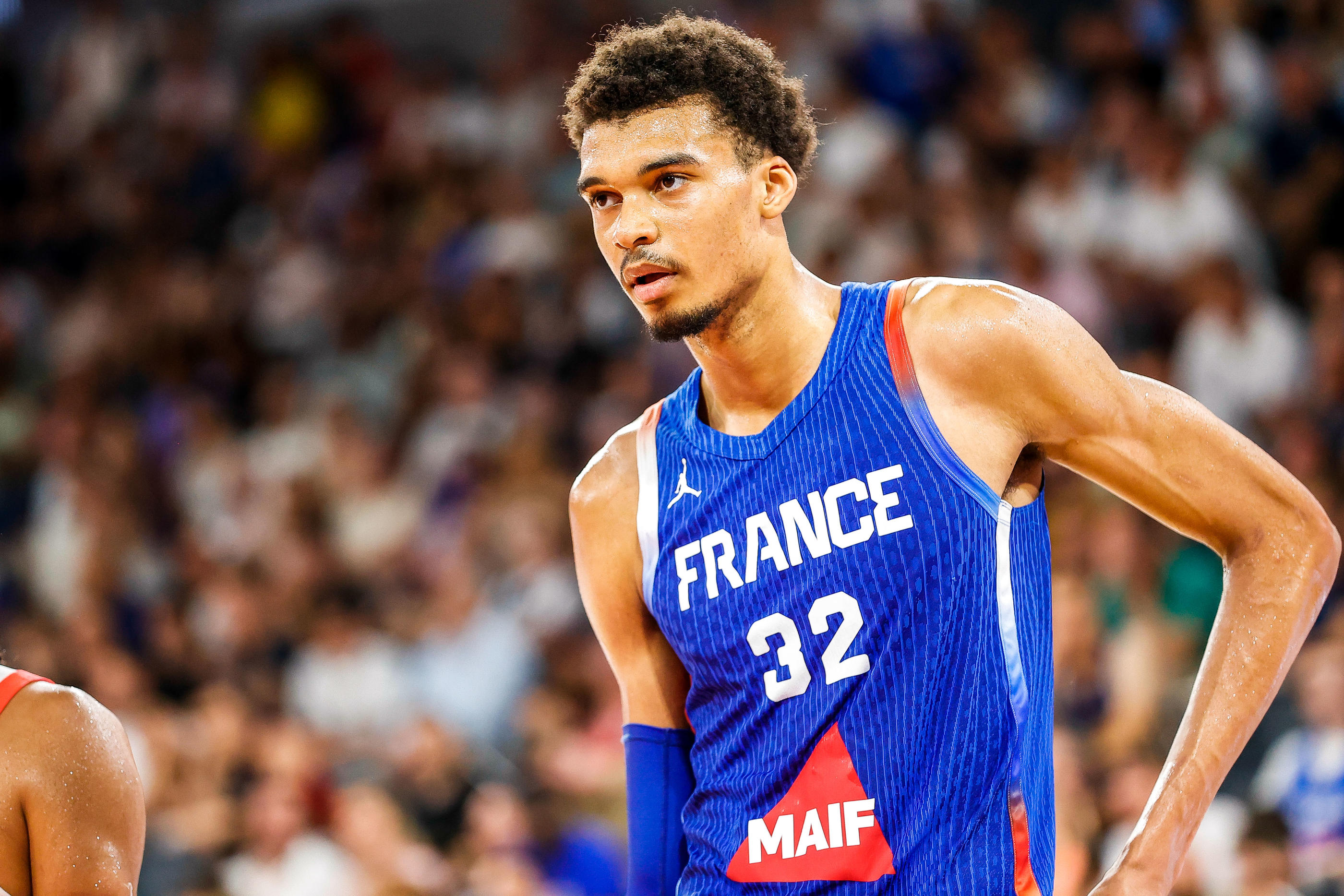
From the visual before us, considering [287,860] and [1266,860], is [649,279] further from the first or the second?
[287,860]

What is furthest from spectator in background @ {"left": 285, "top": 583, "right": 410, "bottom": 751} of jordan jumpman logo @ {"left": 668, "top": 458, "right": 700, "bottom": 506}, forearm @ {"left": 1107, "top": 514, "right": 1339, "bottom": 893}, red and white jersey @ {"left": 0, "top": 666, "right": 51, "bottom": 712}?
forearm @ {"left": 1107, "top": 514, "right": 1339, "bottom": 893}

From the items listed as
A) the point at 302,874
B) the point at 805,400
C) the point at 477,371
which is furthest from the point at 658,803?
the point at 477,371

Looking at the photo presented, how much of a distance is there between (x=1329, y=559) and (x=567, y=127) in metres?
1.41

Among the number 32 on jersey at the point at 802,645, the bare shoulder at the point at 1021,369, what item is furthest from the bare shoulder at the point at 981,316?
the number 32 on jersey at the point at 802,645

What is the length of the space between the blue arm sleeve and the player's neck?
0.54 metres

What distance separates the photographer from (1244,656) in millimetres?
2178

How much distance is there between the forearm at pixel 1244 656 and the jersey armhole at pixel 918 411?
1.28 feet

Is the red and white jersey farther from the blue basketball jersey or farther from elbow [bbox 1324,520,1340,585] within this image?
elbow [bbox 1324,520,1340,585]

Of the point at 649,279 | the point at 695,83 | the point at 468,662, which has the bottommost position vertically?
the point at 468,662

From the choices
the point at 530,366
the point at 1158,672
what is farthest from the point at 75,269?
the point at 1158,672

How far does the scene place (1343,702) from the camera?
16.5 ft

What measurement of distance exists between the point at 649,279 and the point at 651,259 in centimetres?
5

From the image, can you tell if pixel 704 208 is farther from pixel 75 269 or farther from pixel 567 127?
pixel 75 269

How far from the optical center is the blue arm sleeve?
2.48 meters
